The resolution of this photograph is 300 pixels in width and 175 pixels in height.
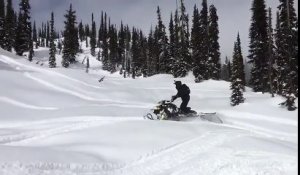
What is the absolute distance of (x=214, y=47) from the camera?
59.0 m

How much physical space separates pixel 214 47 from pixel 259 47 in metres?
12.7

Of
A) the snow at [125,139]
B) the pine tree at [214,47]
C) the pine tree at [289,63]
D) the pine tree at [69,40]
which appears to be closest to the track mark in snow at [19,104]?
the snow at [125,139]

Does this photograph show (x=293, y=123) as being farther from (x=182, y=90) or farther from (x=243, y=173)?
(x=243, y=173)

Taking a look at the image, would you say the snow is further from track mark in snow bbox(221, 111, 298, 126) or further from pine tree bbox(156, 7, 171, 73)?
pine tree bbox(156, 7, 171, 73)

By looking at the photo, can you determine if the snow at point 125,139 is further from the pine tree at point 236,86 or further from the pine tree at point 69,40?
the pine tree at point 69,40

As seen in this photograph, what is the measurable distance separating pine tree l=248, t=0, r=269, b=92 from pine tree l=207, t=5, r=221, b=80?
20.2 feet

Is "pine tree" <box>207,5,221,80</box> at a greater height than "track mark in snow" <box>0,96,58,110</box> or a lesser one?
greater

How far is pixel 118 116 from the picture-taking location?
2286 centimetres

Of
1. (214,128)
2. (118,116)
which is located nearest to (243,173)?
(214,128)

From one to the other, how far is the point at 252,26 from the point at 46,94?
28.4 meters

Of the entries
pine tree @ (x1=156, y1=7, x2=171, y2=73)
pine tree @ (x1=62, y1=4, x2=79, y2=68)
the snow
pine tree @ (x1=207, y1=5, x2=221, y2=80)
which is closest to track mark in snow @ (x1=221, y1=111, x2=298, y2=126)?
the snow

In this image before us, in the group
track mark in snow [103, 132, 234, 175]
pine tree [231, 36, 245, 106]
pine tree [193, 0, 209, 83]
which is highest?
pine tree [193, 0, 209, 83]

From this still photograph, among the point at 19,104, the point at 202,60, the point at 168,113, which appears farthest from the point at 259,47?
the point at 19,104

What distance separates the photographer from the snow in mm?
10531
